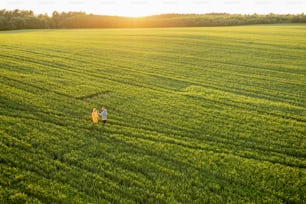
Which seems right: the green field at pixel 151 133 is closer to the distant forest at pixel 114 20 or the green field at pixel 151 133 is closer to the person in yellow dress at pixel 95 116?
the person in yellow dress at pixel 95 116

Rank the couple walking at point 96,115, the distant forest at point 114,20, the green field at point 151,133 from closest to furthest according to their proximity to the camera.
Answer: the green field at point 151,133, the couple walking at point 96,115, the distant forest at point 114,20

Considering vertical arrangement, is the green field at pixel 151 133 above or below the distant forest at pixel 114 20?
below

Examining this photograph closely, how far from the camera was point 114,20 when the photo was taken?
106938mm

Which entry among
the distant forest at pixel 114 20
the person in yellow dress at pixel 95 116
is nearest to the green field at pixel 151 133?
the person in yellow dress at pixel 95 116

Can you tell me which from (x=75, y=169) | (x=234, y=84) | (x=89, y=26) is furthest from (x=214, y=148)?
(x=89, y=26)

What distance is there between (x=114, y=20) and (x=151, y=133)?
96.0 metres

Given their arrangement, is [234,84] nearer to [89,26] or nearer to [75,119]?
[75,119]

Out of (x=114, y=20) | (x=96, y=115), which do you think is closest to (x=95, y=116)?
(x=96, y=115)

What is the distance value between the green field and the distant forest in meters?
67.0

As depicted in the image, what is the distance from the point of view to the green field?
38.5ft

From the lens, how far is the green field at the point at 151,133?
38.5 feet

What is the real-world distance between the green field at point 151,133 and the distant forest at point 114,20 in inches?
2638

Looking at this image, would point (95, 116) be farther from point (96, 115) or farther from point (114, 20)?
point (114, 20)

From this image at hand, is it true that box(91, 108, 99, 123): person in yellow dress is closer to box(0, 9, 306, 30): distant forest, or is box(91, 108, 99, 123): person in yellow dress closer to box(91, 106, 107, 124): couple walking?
box(91, 106, 107, 124): couple walking
